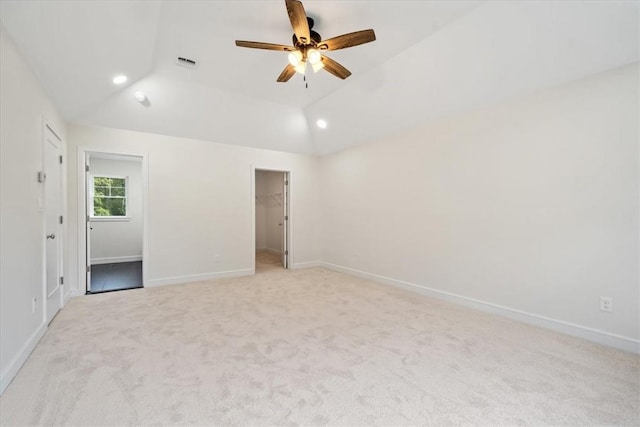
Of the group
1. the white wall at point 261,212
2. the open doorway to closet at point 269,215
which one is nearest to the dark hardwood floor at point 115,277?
the open doorway to closet at point 269,215

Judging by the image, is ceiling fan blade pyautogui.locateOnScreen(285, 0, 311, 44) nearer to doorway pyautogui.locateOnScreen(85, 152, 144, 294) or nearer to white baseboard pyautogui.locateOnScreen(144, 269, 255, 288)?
white baseboard pyautogui.locateOnScreen(144, 269, 255, 288)

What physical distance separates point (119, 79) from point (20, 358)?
9.41ft

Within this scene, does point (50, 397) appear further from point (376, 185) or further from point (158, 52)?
point (376, 185)

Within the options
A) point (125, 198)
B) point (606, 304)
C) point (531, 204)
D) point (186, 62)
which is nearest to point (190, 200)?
point (186, 62)

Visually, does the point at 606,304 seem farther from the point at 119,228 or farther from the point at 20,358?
the point at 119,228

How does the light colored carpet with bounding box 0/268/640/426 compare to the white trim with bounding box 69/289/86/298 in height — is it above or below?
below

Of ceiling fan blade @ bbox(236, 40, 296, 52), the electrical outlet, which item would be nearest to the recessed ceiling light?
ceiling fan blade @ bbox(236, 40, 296, 52)

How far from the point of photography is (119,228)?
6.47m

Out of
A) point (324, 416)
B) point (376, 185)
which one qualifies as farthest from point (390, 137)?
point (324, 416)

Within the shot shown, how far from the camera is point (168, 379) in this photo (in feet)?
6.46

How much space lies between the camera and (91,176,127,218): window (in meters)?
6.31

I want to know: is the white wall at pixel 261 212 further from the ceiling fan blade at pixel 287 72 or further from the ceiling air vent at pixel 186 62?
the ceiling fan blade at pixel 287 72

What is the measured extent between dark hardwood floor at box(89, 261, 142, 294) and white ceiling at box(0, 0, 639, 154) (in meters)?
2.47

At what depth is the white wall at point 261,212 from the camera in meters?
8.41
